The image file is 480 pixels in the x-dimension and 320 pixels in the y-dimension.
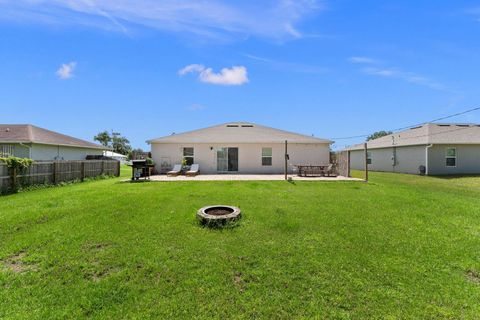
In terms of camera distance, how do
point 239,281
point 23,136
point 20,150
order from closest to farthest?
1. point 239,281
2. point 20,150
3. point 23,136

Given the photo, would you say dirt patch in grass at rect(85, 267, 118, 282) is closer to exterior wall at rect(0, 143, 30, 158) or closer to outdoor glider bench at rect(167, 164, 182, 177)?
outdoor glider bench at rect(167, 164, 182, 177)

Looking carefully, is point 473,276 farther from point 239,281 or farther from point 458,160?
point 458,160

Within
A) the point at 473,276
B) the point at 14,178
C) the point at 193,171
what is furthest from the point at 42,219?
the point at 193,171

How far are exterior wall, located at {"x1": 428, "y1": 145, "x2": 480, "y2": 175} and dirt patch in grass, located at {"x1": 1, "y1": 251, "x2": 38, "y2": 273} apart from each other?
23.6 meters

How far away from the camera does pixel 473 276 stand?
407cm

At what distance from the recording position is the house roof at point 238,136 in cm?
1988

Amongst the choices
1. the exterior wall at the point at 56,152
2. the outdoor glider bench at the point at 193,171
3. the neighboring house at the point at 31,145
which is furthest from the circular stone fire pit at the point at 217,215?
the exterior wall at the point at 56,152

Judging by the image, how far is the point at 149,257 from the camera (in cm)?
450

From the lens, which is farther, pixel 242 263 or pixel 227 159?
pixel 227 159

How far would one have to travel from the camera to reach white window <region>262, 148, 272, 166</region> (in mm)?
20234

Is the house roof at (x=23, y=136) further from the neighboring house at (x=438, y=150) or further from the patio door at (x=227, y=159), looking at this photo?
the neighboring house at (x=438, y=150)

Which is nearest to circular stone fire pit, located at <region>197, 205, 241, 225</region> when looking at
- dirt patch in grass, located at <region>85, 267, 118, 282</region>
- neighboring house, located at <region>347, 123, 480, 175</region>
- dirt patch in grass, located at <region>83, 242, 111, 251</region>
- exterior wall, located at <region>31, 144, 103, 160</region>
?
dirt patch in grass, located at <region>83, 242, 111, 251</region>

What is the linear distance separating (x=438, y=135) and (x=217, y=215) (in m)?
21.9

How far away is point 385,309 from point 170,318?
2546 mm
